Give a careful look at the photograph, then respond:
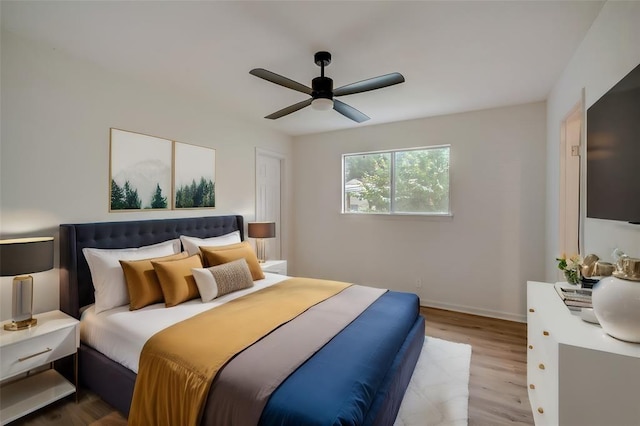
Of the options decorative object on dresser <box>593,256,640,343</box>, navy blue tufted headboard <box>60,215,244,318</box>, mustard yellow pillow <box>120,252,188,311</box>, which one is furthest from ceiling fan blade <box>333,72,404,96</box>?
navy blue tufted headboard <box>60,215,244,318</box>

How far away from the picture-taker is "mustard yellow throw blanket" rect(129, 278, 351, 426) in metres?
1.49

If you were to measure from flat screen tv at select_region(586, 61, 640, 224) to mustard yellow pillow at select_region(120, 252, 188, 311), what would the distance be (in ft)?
9.82

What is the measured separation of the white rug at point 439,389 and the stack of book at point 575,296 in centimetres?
101

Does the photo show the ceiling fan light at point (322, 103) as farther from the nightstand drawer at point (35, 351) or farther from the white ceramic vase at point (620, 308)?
the nightstand drawer at point (35, 351)

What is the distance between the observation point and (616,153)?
4.64 ft

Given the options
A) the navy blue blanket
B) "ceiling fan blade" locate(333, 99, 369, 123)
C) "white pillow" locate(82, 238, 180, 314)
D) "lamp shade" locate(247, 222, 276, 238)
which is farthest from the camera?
"lamp shade" locate(247, 222, 276, 238)

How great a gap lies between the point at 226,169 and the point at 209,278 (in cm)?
178

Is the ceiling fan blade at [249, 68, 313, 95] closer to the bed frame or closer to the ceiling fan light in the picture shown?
the ceiling fan light

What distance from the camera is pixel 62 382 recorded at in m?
2.13

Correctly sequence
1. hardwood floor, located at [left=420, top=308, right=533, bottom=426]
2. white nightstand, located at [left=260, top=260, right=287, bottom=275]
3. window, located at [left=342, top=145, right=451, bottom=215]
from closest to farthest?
hardwood floor, located at [left=420, top=308, right=533, bottom=426]
white nightstand, located at [left=260, top=260, right=287, bottom=275]
window, located at [left=342, top=145, right=451, bottom=215]

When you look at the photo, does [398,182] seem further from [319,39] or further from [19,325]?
[19,325]

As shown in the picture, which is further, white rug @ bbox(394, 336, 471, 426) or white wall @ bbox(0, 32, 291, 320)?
white wall @ bbox(0, 32, 291, 320)

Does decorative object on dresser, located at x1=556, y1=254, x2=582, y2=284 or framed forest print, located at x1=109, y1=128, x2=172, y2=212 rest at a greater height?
framed forest print, located at x1=109, y1=128, x2=172, y2=212

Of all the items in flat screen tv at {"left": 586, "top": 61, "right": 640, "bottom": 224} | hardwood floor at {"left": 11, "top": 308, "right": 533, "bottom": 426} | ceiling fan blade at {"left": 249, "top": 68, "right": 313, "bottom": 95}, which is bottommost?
hardwood floor at {"left": 11, "top": 308, "right": 533, "bottom": 426}
